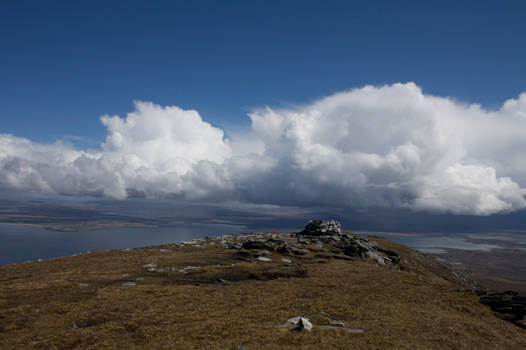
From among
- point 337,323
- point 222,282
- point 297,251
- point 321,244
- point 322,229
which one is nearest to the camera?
point 337,323

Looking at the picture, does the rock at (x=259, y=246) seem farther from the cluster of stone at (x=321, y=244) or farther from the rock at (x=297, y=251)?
the rock at (x=297, y=251)

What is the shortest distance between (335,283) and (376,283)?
5207mm

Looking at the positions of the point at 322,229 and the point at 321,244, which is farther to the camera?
the point at 322,229

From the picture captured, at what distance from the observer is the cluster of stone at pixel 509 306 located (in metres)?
25.2

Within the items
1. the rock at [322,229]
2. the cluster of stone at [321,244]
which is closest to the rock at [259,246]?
the cluster of stone at [321,244]

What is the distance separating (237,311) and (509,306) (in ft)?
87.1

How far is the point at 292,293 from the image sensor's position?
28.4 m

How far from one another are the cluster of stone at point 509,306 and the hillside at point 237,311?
1.29 metres

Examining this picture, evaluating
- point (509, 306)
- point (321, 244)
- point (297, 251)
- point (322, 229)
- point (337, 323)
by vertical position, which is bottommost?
point (321, 244)

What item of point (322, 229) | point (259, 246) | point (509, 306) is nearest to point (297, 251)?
point (259, 246)

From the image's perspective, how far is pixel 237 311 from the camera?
22.7m

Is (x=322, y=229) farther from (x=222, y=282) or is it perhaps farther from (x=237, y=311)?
(x=237, y=311)

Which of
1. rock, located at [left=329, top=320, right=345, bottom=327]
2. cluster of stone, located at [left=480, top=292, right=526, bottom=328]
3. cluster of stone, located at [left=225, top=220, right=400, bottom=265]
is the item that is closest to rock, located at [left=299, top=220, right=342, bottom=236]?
cluster of stone, located at [left=225, top=220, right=400, bottom=265]

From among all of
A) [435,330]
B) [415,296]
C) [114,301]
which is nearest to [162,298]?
[114,301]
